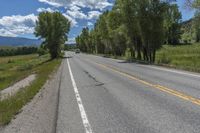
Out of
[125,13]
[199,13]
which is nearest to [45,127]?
[199,13]

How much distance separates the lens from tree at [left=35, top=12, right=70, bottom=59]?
84438 millimetres

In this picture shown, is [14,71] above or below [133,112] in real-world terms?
below

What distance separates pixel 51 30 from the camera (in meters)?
85.9

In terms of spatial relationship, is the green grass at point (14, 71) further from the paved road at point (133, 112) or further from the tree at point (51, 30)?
the paved road at point (133, 112)

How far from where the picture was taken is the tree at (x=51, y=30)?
3324 inches

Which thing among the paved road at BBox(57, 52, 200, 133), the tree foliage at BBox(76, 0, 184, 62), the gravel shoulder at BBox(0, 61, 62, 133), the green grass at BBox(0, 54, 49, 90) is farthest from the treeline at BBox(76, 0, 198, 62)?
the gravel shoulder at BBox(0, 61, 62, 133)

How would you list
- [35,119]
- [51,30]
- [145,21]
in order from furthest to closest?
1. [51,30]
2. [145,21]
3. [35,119]

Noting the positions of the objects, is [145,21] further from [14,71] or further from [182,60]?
[14,71]

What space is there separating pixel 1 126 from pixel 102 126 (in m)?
2.79

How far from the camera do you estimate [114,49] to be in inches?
2953

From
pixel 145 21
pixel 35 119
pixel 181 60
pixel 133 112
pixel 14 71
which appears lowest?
pixel 14 71

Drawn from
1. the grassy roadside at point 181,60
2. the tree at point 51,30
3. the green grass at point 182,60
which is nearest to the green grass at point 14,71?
the tree at point 51,30

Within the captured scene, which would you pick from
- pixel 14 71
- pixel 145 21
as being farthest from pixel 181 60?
pixel 14 71

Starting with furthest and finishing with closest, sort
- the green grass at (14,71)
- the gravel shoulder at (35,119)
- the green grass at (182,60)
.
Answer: the green grass at (14,71) → the green grass at (182,60) → the gravel shoulder at (35,119)
